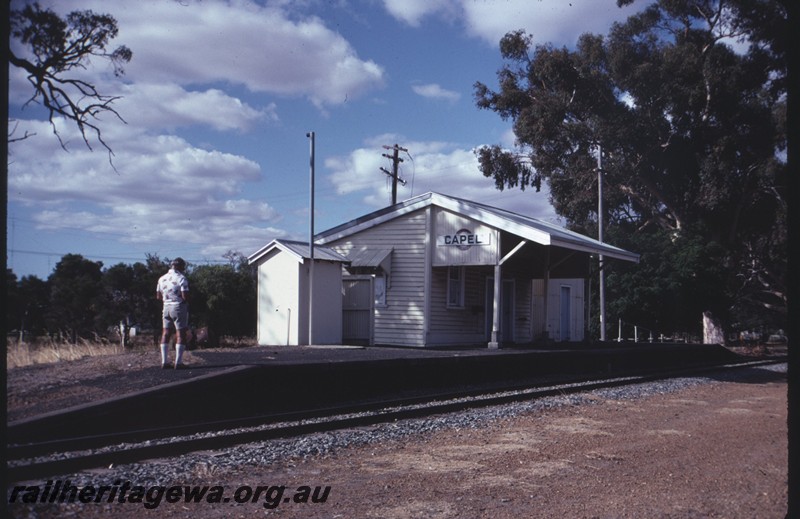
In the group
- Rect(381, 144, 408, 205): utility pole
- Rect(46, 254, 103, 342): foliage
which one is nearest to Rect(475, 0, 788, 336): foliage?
Rect(381, 144, 408, 205): utility pole

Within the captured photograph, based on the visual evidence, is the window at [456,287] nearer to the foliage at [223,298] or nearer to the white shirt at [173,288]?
the foliage at [223,298]

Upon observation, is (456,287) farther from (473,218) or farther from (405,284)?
(473,218)

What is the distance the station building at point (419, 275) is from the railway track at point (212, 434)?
5.43 metres

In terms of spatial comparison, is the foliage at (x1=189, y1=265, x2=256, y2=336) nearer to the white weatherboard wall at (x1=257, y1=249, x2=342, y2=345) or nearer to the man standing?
the white weatherboard wall at (x1=257, y1=249, x2=342, y2=345)

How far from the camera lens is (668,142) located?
34.2 metres

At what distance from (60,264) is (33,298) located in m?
10.3

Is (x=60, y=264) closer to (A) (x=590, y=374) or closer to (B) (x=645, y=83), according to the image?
(A) (x=590, y=374)

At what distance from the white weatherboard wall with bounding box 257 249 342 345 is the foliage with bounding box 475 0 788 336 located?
1652cm

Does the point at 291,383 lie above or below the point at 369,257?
below

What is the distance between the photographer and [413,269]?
20.7 m

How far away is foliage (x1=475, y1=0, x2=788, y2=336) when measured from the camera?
102 feet

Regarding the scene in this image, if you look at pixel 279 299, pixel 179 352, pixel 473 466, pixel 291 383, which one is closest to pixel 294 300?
pixel 279 299

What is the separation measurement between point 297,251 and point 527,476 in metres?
11.8

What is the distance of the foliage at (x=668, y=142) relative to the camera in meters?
31.2
